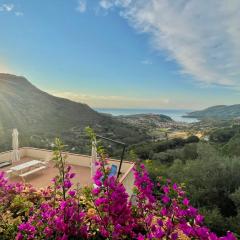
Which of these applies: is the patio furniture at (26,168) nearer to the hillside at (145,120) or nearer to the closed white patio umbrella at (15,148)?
the closed white patio umbrella at (15,148)

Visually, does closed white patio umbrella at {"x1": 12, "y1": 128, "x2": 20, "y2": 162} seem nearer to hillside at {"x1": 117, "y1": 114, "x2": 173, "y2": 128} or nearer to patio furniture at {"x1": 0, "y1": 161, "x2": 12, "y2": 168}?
patio furniture at {"x1": 0, "y1": 161, "x2": 12, "y2": 168}

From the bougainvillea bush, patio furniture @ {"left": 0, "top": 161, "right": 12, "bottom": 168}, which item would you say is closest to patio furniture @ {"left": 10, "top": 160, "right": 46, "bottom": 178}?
patio furniture @ {"left": 0, "top": 161, "right": 12, "bottom": 168}

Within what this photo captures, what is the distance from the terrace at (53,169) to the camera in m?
6.09

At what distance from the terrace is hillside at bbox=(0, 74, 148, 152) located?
5574 mm

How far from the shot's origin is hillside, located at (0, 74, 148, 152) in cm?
1775

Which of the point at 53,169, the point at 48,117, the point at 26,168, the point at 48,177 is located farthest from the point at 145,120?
the point at 48,177

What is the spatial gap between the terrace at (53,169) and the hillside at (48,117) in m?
5.57

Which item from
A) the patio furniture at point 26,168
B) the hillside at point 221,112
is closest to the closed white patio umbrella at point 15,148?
the patio furniture at point 26,168

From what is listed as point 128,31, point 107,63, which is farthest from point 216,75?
point 107,63

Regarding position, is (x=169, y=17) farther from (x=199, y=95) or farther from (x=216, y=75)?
(x=199, y=95)

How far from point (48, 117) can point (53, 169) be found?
51.0ft

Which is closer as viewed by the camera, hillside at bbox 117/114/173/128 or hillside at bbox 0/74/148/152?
hillside at bbox 0/74/148/152

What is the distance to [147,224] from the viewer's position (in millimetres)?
2027

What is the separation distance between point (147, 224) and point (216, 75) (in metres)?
20.0
